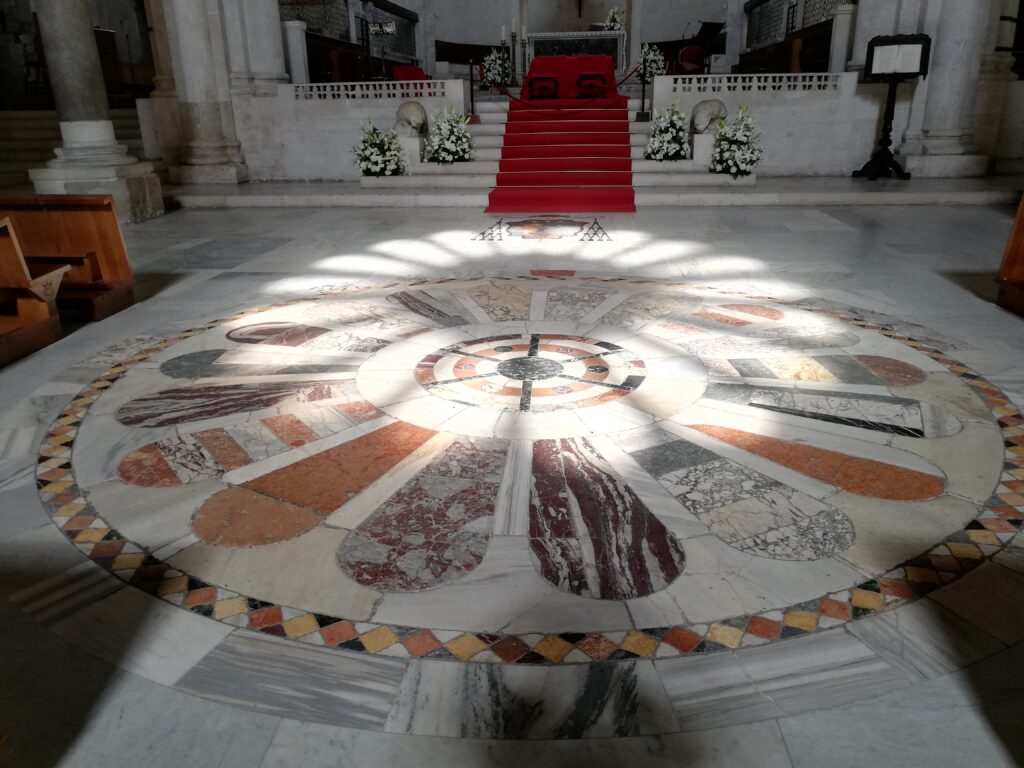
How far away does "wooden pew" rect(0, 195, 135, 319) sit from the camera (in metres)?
5.73

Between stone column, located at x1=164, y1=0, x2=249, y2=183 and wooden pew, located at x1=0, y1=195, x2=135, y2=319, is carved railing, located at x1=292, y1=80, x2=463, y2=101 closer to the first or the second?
stone column, located at x1=164, y1=0, x2=249, y2=183

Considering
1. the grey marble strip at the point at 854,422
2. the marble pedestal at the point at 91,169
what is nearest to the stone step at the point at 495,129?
the marble pedestal at the point at 91,169

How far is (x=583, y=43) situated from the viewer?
60.3 ft

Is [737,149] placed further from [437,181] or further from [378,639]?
[378,639]

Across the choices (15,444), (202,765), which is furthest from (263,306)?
(202,765)

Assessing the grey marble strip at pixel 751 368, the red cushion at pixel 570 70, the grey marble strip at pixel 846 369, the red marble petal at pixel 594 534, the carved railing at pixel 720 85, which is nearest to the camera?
the red marble petal at pixel 594 534

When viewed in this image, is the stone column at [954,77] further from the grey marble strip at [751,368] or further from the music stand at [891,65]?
the grey marble strip at [751,368]

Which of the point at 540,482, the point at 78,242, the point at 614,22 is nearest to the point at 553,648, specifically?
the point at 540,482

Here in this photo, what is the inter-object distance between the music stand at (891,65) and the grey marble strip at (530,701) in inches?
457

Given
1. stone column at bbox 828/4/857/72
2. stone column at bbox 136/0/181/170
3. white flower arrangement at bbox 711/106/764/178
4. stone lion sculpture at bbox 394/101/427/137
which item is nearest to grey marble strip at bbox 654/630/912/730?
white flower arrangement at bbox 711/106/764/178

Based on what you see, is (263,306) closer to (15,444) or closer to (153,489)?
(15,444)

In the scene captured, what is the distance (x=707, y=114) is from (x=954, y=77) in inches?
153

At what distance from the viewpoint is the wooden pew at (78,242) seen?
5730 millimetres

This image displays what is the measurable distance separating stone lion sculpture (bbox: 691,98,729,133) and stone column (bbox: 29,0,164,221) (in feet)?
26.7
